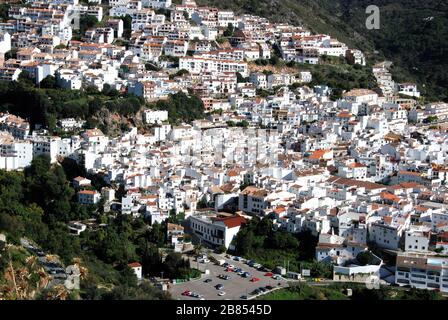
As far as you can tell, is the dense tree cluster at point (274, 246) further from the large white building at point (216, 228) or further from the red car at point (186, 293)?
the red car at point (186, 293)

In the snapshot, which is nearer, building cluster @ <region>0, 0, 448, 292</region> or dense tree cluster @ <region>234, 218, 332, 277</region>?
dense tree cluster @ <region>234, 218, 332, 277</region>

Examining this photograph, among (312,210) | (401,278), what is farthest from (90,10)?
(401,278)

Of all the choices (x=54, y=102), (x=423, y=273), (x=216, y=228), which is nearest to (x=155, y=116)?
(x=54, y=102)

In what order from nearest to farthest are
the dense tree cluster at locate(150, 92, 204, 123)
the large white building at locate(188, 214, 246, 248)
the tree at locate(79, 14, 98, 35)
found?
the large white building at locate(188, 214, 246, 248)
the dense tree cluster at locate(150, 92, 204, 123)
the tree at locate(79, 14, 98, 35)

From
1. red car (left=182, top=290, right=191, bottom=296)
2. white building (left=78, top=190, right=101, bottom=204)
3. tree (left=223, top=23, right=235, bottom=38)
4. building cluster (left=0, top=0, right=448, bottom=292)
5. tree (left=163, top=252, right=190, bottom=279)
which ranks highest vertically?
tree (left=223, top=23, right=235, bottom=38)

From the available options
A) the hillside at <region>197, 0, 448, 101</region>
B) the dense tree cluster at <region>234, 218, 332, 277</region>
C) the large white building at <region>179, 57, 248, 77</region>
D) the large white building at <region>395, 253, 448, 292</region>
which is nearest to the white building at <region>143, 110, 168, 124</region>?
the large white building at <region>179, 57, 248, 77</region>

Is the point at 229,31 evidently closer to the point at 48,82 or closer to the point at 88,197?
the point at 48,82

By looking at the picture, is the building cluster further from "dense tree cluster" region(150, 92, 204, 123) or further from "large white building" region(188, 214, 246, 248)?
"dense tree cluster" region(150, 92, 204, 123)
